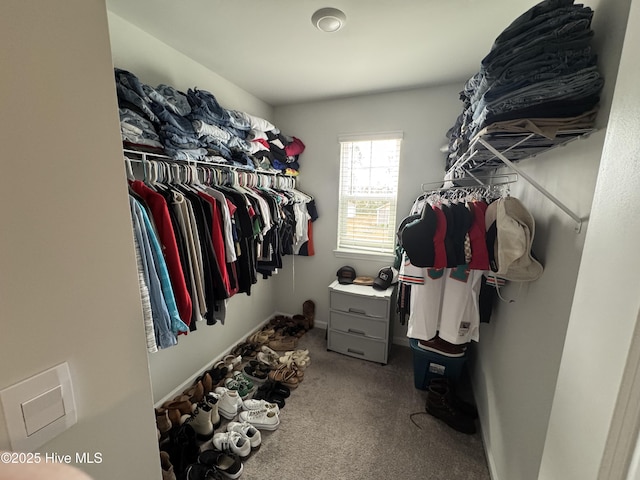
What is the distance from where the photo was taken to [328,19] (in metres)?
1.46

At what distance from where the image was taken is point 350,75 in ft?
7.10

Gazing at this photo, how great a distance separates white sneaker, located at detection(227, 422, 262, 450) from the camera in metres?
1.62

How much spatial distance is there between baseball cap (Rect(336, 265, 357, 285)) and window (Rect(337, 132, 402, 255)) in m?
0.22

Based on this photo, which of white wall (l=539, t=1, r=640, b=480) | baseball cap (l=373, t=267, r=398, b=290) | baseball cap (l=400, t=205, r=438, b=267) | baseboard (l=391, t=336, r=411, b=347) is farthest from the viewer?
baseboard (l=391, t=336, r=411, b=347)

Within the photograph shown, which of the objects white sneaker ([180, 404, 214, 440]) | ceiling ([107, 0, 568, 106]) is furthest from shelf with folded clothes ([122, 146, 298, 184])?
white sneaker ([180, 404, 214, 440])

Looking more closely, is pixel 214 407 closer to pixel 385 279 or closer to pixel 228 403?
pixel 228 403

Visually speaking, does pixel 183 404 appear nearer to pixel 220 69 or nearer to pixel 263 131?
pixel 263 131

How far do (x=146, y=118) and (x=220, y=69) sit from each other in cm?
95

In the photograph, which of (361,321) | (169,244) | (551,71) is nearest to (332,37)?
(551,71)

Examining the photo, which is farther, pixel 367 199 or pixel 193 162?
pixel 367 199

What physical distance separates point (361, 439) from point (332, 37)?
2564mm

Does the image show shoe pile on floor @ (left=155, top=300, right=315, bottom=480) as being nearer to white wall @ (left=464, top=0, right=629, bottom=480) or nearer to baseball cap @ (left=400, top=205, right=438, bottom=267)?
white wall @ (left=464, top=0, right=629, bottom=480)

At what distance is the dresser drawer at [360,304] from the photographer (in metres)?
2.39

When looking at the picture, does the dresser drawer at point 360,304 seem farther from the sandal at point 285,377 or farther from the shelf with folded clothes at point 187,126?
the shelf with folded clothes at point 187,126
